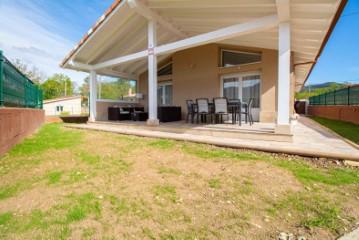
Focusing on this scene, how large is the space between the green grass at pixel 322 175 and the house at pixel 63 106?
2854 centimetres

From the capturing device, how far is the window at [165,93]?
10508 millimetres

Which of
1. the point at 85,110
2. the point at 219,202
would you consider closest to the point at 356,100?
the point at 219,202

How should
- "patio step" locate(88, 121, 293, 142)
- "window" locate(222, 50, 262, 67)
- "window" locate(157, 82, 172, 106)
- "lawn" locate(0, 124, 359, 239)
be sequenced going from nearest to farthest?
1. "lawn" locate(0, 124, 359, 239)
2. "patio step" locate(88, 121, 293, 142)
3. "window" locate(222, 50, 262, 67)
4. "window" locate(157, 82, 172, 106)

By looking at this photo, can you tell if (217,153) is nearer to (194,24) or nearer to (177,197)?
(177,197)

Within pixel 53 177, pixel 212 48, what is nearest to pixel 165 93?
pixel 212 48

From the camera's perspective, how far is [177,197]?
2.24 metres

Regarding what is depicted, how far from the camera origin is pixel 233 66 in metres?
8.12

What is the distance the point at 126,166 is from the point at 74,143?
2.60 meters

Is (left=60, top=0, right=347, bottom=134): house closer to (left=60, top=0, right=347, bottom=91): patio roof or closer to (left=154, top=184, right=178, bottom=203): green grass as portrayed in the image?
(left=60, top=0, right=347, bottom=91): patio roof

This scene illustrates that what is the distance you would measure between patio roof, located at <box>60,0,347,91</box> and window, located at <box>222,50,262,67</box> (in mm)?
600

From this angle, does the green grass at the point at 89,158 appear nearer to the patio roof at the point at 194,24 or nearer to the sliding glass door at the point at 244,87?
the patio roof at the point at 194,24

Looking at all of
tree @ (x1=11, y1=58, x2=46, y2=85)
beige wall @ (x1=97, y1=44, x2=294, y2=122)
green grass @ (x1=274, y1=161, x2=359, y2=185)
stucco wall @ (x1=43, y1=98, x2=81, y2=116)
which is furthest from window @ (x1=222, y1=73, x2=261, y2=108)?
tree @ (x1=11, y1=58, x2=46, y2=85)

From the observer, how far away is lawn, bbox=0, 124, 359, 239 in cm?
170

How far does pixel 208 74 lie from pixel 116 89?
5289 mm
